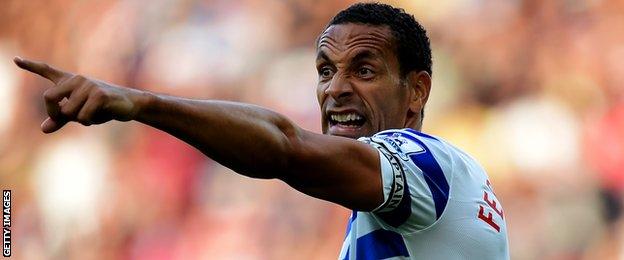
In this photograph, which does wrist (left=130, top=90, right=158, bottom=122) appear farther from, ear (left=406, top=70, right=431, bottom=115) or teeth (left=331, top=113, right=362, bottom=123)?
ear (left=406, top=70, right=431, bottom=115)

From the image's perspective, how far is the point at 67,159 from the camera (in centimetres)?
718

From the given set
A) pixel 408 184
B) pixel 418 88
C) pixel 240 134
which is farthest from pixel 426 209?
pixel 418 88

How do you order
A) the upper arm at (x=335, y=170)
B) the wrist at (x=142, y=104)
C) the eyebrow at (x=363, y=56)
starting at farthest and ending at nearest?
the eyebrow at (x=363, y=56) < the upper arm at (x=335, y=170) < the wrist at (x=142, y=104)

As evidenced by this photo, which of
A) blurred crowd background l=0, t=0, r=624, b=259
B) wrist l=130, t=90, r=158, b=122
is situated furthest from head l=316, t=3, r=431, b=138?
blurred crowd background l=0, t=0, r=624, b=259

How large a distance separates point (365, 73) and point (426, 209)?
0.75m

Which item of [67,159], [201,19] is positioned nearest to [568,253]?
[201,19]

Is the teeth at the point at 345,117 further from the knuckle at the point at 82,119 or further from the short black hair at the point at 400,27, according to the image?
the knuckle at the point at 82,119

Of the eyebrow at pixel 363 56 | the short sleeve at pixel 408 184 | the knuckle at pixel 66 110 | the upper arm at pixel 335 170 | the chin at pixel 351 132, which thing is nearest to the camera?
the knuckle at pixel 66 110

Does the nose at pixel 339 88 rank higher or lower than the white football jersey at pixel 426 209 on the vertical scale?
higher

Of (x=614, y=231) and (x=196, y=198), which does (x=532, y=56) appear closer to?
(x=614, y=231)

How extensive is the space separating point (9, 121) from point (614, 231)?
444 centimetres

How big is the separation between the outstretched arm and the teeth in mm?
791

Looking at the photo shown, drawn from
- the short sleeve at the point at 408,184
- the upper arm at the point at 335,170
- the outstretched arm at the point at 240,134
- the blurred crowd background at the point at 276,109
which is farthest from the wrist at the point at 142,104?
the blurred crowd background at the point at 276,109

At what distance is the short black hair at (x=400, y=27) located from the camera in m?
3.27
